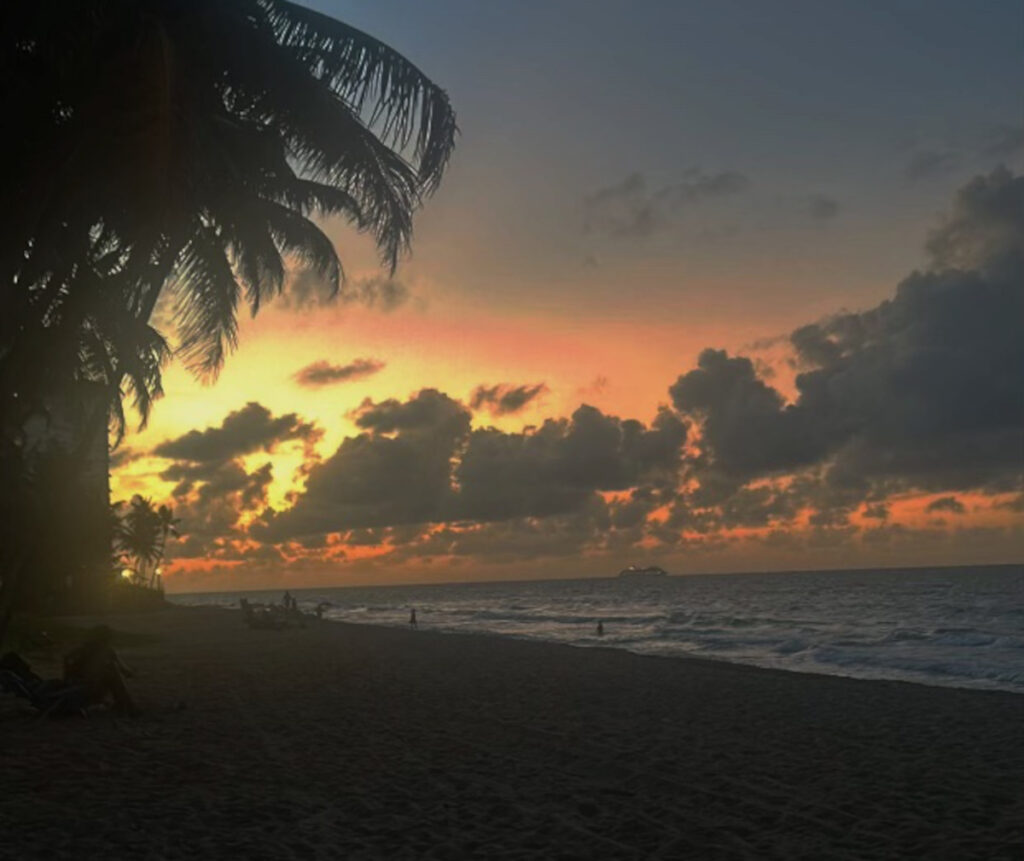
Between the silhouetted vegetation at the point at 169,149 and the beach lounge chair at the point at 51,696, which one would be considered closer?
the silhouetted vegetation at the point at 169,149

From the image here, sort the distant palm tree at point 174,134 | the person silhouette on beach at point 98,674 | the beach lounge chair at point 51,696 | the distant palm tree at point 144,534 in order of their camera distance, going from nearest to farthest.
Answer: the distant palm tree at point 174,134
the beach lounge chair at point 51,696
the person silhouette on beach at point 98,674
the distant palm tree at point 144,534

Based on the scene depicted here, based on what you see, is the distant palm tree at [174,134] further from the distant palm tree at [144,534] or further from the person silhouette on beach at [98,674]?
the distant palm tree at [144,534]

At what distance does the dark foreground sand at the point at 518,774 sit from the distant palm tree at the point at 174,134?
4.61 metres

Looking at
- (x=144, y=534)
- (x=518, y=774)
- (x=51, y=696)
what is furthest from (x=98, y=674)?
(x=144, y=534)

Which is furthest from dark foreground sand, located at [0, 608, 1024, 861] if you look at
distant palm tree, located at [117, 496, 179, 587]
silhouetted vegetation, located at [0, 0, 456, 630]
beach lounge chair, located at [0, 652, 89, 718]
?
distant palm tree, located at [117, 496, 179, 587]

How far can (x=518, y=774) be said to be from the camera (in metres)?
8.44

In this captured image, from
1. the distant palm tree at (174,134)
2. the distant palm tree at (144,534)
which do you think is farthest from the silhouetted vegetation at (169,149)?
the distant palm tree at (144,534)

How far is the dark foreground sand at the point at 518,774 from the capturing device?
6.14m

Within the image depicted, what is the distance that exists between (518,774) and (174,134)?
6388 millimetres

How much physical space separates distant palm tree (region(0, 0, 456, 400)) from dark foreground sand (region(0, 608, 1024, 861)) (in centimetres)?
461

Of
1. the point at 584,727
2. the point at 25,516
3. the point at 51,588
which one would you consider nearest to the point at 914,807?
the point at 584,727

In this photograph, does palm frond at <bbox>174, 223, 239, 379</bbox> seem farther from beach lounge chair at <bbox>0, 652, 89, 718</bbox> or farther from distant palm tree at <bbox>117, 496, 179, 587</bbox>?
distant palm tree at <bbox>117, 496, 179, 587</bbox>

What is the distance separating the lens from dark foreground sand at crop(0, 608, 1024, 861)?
614 centimetres

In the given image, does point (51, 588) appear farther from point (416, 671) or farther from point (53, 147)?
point (53, 147)
